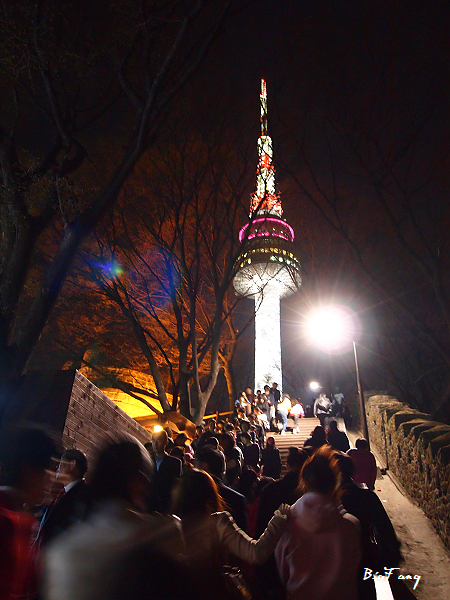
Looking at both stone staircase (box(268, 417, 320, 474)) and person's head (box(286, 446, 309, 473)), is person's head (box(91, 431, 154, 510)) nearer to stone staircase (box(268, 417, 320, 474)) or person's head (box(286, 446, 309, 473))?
person's head (box(286, 446, 309, 473))

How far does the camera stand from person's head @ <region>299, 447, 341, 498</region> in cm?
224

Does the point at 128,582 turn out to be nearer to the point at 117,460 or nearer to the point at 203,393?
the point at 117,460

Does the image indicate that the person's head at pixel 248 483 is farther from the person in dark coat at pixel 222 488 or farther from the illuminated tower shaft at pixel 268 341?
the illuminated tower shaft at pixel 268 341

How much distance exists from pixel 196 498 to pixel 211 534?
211 mm

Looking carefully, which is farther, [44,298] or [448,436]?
[448,436]

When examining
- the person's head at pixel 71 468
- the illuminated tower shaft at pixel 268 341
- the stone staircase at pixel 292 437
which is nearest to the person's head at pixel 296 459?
the person's head at pixel 71 468

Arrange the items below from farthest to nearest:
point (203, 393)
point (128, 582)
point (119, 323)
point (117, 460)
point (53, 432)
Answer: point (119, 323) → point (203, 393) → point (53, 432) → point (117, 460) → point (128, 582)

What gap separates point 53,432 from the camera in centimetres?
472

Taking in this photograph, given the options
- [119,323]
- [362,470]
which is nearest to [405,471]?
[362,470]

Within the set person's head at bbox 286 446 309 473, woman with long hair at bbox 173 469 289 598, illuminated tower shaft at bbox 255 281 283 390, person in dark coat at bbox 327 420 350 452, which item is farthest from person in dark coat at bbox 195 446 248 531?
illuminated tower shaft at bbox 255 281 283 390

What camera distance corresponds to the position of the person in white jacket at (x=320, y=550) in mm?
2000

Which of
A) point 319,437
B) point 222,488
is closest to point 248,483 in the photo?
point 222,488

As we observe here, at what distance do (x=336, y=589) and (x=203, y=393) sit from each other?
874cm

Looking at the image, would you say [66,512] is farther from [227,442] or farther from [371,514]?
[227,442]
